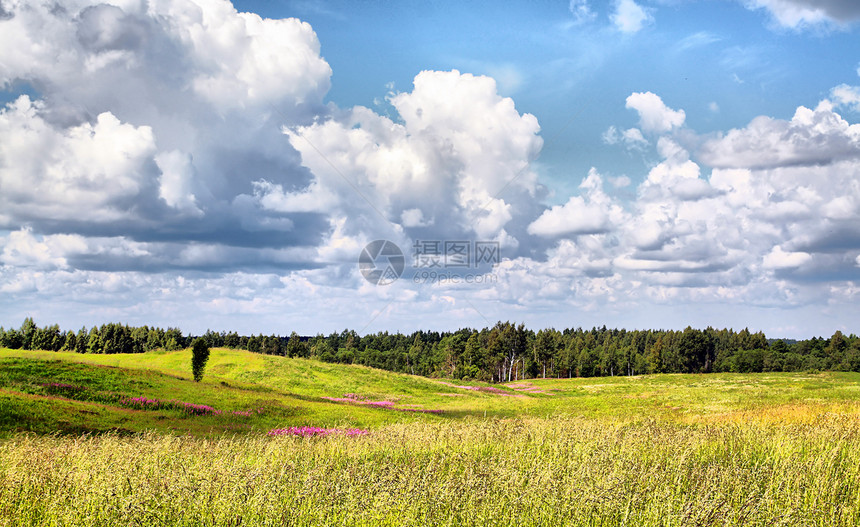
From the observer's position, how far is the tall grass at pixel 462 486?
5.93m

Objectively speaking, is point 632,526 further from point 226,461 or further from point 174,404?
point 174,404

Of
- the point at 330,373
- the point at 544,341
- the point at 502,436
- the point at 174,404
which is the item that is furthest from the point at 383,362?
the point at 502,436

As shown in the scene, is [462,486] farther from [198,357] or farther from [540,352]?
[540,352]

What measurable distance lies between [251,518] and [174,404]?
2966 cm

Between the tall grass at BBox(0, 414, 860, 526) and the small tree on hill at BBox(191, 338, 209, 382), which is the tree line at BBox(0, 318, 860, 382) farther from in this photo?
the tall grass at BBox(0, 414, 860, 526)

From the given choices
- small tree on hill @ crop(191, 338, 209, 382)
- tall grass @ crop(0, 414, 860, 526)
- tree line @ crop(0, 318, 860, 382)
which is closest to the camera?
tall grass @ crop(0, 414, 860, 526)

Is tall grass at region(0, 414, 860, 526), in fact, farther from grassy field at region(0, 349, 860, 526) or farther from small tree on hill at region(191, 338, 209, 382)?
small tree on hill at region(191, 338, 209, 382)

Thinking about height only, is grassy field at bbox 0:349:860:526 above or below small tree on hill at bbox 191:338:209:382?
above

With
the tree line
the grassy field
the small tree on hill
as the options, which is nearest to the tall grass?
the grassy field

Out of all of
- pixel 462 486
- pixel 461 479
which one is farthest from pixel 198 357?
pixel 462 486

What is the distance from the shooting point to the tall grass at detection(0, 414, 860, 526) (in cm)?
593

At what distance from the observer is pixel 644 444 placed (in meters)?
10.5

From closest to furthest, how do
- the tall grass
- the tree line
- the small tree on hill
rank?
the tall grass → the small tree on hill → the tree line

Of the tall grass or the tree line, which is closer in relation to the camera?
the tall grass
